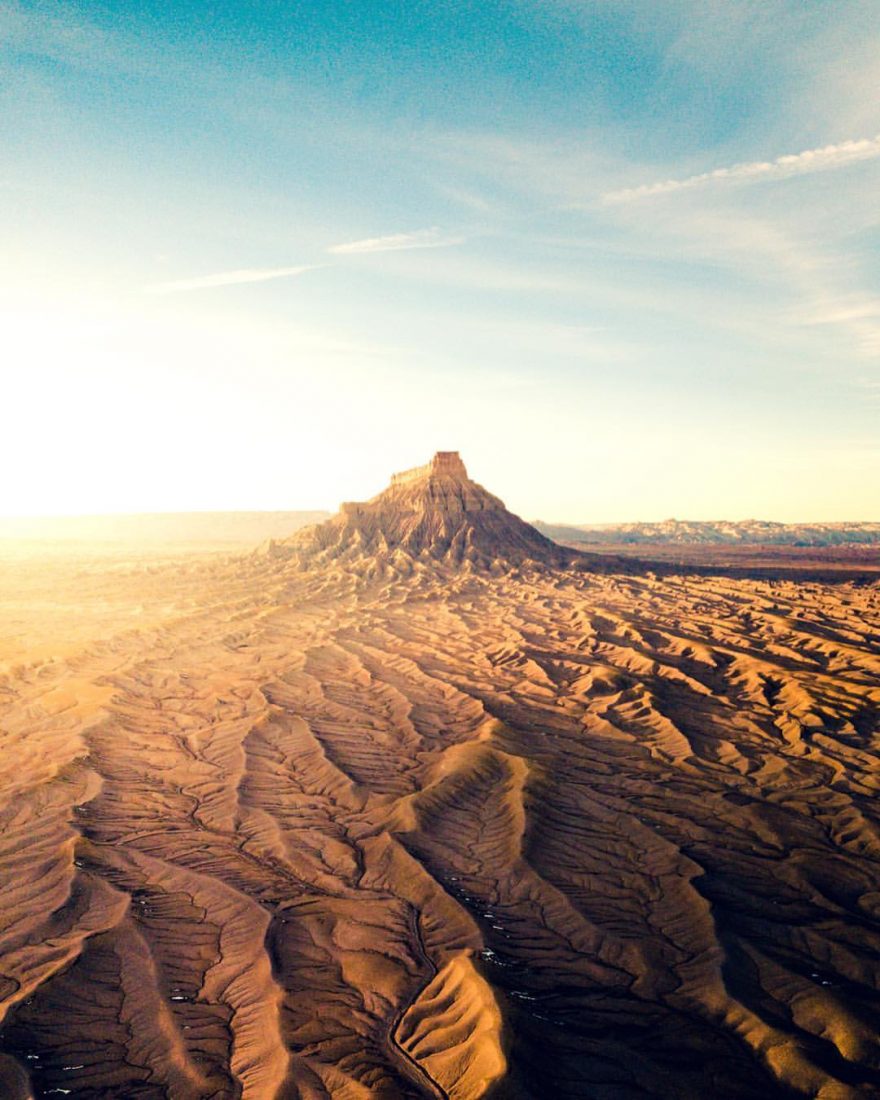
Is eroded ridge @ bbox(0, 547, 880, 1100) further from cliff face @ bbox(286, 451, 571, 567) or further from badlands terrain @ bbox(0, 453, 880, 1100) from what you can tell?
cliff face @ bbox(286, 451, 571, 567)

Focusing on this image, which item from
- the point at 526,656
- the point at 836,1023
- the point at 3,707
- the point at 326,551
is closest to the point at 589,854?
the point at 836,1023

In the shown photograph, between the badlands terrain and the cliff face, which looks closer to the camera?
the badlands terrain

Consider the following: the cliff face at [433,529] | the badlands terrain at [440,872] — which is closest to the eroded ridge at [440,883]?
the badlands terrain at [440,872]

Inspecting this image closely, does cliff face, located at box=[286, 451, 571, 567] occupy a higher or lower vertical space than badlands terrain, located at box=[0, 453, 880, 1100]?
higher

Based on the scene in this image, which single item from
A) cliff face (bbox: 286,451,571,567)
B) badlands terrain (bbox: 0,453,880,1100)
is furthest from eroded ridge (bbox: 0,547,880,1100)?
cliff face (bbox: 286,451,571,567)

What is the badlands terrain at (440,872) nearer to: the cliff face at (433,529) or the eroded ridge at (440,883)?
the eroded ridge at (440,883)

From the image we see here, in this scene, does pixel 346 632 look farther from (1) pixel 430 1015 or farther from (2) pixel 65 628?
(1) pixel 430 1015
